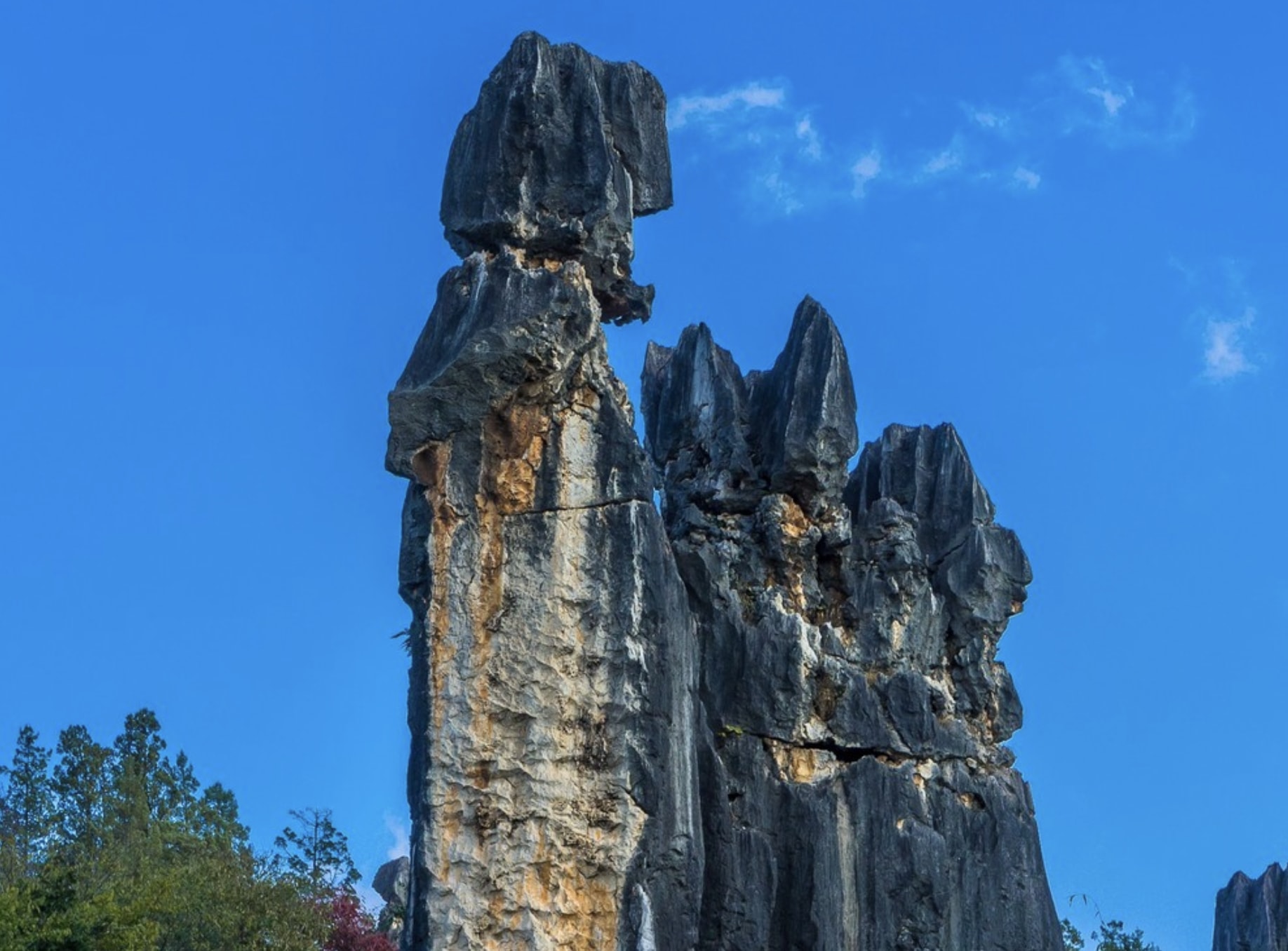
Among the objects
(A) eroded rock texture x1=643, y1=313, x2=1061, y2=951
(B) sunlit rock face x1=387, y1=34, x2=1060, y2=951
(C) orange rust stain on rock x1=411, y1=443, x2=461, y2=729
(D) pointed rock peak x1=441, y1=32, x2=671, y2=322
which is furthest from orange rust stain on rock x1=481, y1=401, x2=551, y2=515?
(A) eroded rock texture x1=643, y1=313, x2=1061, y2=951

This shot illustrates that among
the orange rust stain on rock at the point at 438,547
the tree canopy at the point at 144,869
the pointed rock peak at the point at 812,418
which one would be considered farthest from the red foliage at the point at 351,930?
the orange rust stain on rock at the point at 438,547

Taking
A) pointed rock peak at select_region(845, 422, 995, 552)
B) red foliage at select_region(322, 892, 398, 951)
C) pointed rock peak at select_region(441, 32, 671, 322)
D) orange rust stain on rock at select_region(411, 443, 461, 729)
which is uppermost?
pointed rock peak at select_region(845, 422, 995, 552)

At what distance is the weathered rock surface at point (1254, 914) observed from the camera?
171ft

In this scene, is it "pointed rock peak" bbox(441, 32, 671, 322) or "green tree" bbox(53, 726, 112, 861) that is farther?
"green tree" bbox(53, 726, 112, 861)

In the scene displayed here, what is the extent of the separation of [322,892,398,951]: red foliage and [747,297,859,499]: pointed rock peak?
11.5 metres

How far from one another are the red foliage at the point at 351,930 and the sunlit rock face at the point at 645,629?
10735mm

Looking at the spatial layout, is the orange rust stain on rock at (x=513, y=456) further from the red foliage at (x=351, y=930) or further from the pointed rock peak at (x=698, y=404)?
the red foliage at (x=351, y=930)

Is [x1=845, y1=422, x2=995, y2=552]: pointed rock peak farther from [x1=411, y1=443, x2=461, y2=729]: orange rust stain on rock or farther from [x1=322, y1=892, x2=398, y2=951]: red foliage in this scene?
[x1=411, y1=443, x2=461, y2=729]: orange rust stain on rock

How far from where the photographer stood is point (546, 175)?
24.4 meters

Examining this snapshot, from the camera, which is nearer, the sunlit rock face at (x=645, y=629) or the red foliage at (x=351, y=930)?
the sunlit rock face at (x=645, y=629)

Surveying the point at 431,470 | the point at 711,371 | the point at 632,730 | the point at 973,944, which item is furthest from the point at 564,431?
the point at 973,944

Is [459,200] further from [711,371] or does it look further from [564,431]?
[711,371]

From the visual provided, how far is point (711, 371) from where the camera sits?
101 ft

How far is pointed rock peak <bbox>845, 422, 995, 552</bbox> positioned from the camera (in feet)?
114
